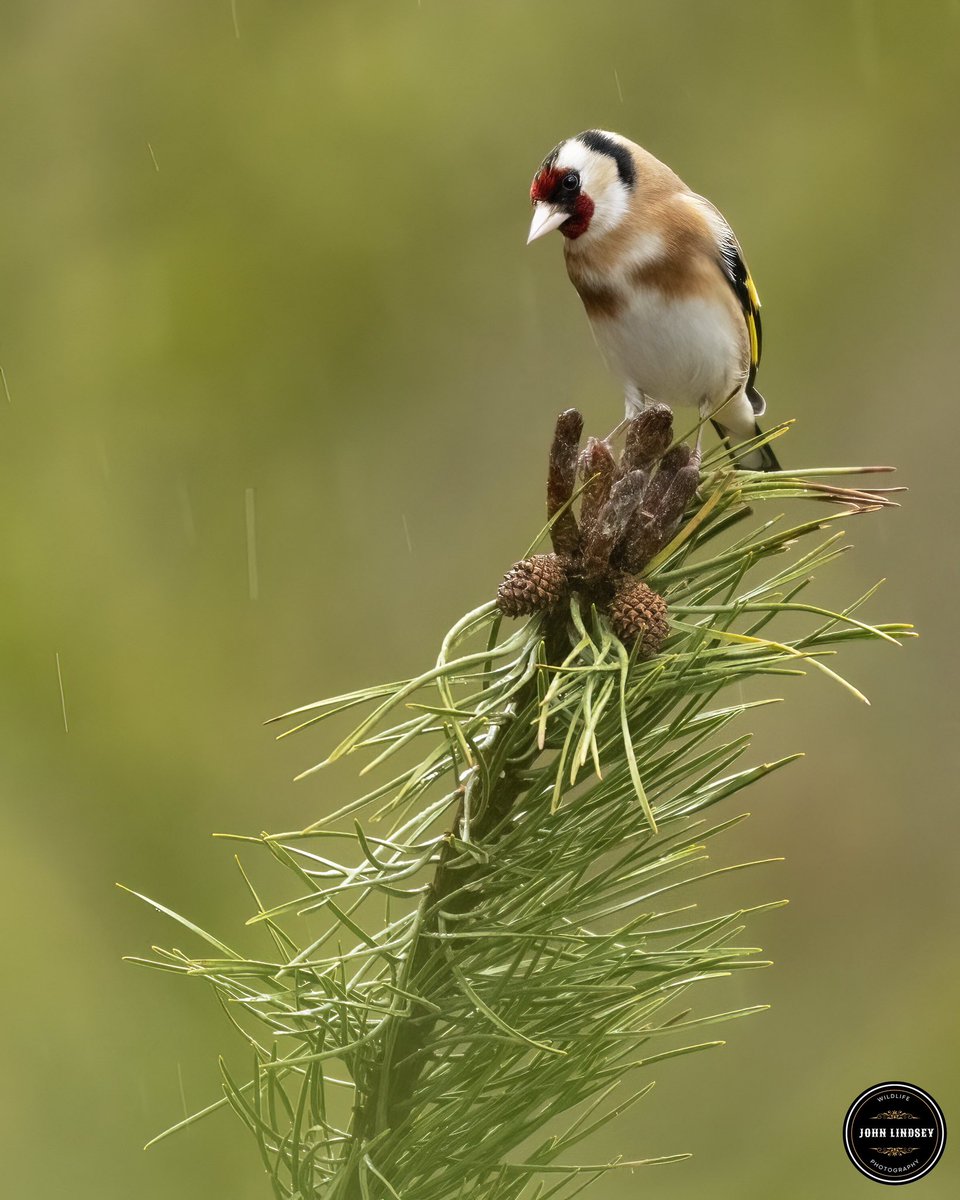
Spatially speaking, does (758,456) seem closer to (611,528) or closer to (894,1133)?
(894,1133)

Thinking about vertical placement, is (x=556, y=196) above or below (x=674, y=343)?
above

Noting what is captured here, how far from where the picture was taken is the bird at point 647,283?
1.18 meters

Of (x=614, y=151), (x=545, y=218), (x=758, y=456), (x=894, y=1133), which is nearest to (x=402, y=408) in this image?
(x=758, y=456)

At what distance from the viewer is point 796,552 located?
221cm

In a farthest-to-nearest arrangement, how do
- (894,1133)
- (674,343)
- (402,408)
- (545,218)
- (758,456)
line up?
1. (402,408)
2. (758,456)
3. (674,343)
4. (545,218)
5. (894,1133)

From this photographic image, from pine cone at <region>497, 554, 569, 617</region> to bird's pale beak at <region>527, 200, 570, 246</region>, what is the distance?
0.53m

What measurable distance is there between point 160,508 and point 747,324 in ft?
3.56

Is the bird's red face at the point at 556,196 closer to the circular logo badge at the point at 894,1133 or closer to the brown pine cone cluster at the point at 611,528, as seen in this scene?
the brown pine cone cluster at the point at 611,528

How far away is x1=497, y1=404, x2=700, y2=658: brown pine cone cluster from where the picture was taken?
565 mm

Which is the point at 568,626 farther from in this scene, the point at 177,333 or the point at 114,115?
the point at 114,115

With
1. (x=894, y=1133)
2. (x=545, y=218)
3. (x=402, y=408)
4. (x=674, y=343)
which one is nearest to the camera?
(x=894, y=1133)

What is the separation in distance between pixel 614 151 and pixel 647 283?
13cm

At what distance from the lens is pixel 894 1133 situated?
956 mm

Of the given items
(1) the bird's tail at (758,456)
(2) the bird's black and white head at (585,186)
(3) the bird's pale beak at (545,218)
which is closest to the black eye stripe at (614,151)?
(2) the bird's black and white head at (585,186)
